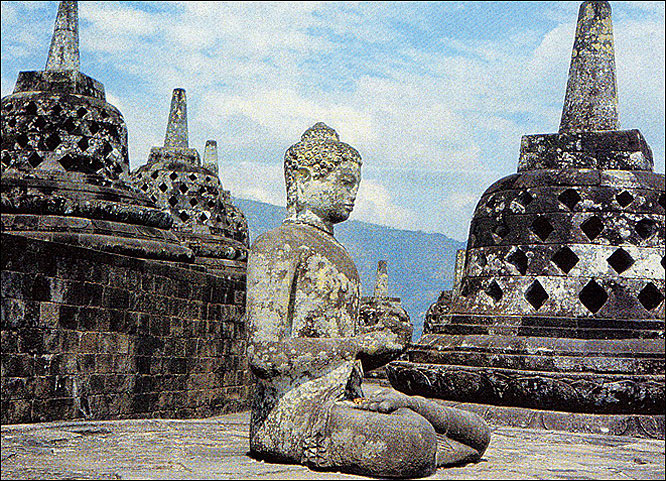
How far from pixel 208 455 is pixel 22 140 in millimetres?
7539

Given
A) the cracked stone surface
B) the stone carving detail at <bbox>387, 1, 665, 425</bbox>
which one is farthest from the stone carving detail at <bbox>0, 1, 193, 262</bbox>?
the stone carving detail at <bbox>387, 1, 665, 425</bbox>

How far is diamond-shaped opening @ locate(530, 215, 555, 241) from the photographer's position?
7172mm

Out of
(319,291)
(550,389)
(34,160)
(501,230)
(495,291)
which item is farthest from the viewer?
(34,160)

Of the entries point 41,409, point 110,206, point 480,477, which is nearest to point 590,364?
point 480,477

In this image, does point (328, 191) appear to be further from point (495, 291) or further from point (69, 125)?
point (69, 125)

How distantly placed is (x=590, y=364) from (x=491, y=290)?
1.15 meters

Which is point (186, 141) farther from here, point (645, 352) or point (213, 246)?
point (645, 352)

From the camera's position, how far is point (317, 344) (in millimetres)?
4160

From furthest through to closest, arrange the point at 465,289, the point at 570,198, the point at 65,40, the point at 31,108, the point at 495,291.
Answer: the point at 65,40
the point at 31,108
the point at 465,289
the point at 495,291
the point at 570,198

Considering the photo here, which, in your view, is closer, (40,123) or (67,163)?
(67,163)

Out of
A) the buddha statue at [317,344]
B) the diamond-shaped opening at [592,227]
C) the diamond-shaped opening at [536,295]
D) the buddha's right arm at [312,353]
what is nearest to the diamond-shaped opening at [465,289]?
the diamond-shaped opening at [536,295]

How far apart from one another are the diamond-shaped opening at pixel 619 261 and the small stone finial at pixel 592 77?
4.03ft

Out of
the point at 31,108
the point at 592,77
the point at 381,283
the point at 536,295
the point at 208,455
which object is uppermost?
the point at 31,108

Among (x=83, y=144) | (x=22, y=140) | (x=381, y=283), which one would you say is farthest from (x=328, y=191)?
(x=381, y=283)
